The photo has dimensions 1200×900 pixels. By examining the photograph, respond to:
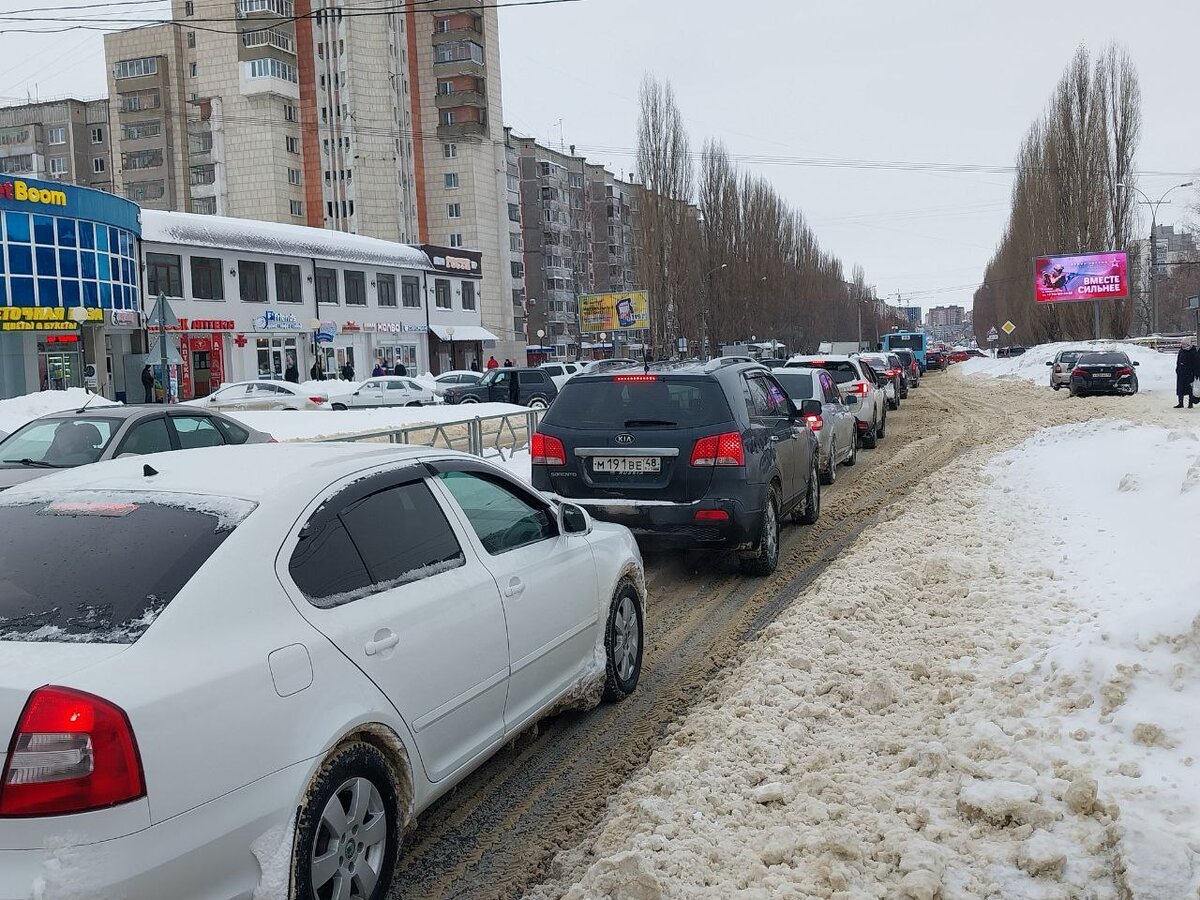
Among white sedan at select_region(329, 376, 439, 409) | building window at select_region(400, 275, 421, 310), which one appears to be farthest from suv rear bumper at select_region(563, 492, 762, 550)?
building window at select_region(400, 275, 421, 310)

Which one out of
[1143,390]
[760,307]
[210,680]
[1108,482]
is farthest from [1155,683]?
[760,307]

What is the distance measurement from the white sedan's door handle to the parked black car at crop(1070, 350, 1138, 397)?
111 feet

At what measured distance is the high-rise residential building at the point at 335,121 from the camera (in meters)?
73.7

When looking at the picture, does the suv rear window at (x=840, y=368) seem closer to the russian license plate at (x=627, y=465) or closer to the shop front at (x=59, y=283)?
the russian license plate at (x=627, y=465)

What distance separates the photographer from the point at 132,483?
3580 mm

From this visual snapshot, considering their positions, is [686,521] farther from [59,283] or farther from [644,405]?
[59,283]

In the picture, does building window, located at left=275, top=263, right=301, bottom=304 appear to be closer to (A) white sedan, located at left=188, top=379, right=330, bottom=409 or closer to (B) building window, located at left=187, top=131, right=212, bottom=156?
(A) white sedan, located at left=188, top=379, right=330, bottom=409

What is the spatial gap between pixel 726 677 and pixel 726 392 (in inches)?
116

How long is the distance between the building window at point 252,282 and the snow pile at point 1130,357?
3544 cm

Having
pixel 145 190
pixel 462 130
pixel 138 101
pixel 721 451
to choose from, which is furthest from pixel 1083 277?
pixel 138 101

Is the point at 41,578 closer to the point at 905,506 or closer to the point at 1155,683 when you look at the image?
the point at 1155,683

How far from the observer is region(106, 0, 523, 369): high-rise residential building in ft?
242

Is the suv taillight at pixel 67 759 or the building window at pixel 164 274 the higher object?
the building window at pixel 164 274

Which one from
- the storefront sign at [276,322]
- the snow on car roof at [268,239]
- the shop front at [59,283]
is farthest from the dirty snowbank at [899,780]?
the storefront sign at [276,322]
